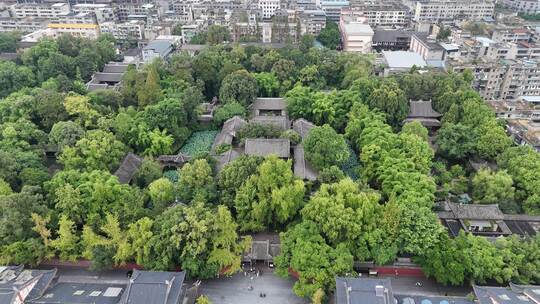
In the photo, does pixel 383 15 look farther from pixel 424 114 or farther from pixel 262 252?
pixel 262 252

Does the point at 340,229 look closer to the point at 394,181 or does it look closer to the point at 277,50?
the point at 394,181

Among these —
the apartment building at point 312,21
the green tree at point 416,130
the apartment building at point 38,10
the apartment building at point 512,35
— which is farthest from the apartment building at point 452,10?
the apartment building at point 38,10

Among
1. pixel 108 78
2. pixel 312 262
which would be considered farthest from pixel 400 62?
pixel 108 78

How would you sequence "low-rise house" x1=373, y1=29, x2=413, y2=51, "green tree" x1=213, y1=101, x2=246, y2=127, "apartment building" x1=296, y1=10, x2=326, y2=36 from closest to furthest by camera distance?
"green tree" x1=213, y1=101, x2=246, y2=127, "low-rise house" x1=373, y1=29, x2=413, y2=51, "apartment building" x1=296, y1=10, x2=326, y2=36

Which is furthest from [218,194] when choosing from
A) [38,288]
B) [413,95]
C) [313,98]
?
[413,95]

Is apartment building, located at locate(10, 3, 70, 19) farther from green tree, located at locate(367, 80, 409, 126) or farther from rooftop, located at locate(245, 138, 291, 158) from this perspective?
green tree, located at locate(367, 80, 409, 126)

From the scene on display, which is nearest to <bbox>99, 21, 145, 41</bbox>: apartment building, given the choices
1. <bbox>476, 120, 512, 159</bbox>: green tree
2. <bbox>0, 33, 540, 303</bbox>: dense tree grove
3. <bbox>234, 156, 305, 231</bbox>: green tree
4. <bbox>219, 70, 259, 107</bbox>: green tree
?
<bbox>0, 33, 540, 303</bbox>: dense tree grove

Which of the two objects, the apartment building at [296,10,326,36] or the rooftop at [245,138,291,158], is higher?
the apartment building at [296,10,326,36]

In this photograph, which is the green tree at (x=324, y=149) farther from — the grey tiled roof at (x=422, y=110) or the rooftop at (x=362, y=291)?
the grey tiled roof at (x=422, y=110)
